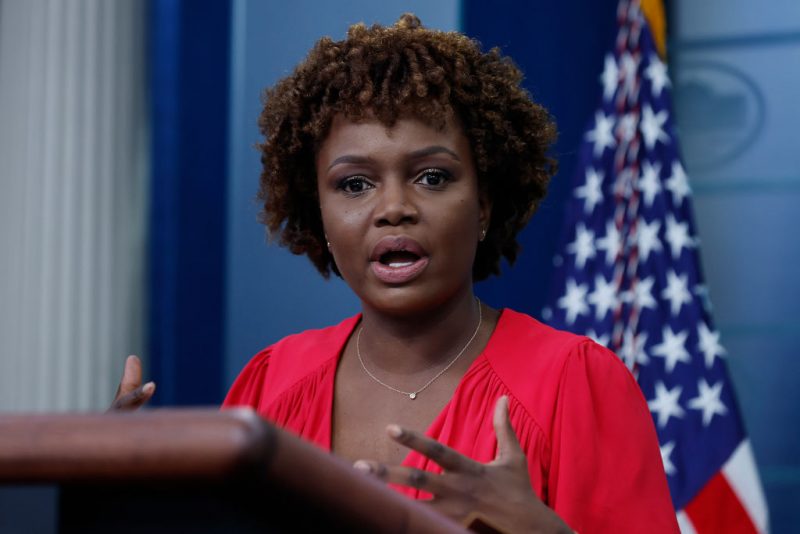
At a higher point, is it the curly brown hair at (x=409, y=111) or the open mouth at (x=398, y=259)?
the curly brown hair at (x=409, y=111)

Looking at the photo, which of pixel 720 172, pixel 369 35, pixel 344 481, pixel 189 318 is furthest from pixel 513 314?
pixel 720 172

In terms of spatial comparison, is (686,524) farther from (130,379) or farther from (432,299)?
(130,379)

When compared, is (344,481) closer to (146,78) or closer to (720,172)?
(146,78)

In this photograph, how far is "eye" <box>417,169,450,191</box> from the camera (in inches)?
68.6

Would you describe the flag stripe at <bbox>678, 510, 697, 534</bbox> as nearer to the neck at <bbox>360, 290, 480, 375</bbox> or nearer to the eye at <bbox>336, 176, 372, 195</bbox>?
the neck at <bbox>360, 290, 480, 375</bbox>

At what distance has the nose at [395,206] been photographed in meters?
1.70

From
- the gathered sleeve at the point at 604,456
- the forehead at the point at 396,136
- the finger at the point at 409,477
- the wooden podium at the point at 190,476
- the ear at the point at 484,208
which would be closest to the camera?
the wooden podium at the point at 190,476

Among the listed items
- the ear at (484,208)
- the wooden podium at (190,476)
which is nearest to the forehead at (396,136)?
the ear at (484,208)

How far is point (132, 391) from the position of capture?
5.11ft

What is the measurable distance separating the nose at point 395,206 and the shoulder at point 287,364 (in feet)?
1.04

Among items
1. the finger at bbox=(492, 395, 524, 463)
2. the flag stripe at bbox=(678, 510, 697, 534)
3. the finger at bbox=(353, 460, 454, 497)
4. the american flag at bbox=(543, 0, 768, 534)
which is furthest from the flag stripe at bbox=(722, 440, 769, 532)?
the finger at bbox=(353, 460, 454, 497)

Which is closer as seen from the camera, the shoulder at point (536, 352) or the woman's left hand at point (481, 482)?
the woman's left hand at point (481, 482)

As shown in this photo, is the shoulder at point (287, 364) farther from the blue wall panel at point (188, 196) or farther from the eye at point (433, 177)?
the blue wall panel at point (188, 196)

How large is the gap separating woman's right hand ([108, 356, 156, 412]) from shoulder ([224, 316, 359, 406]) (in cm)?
36
